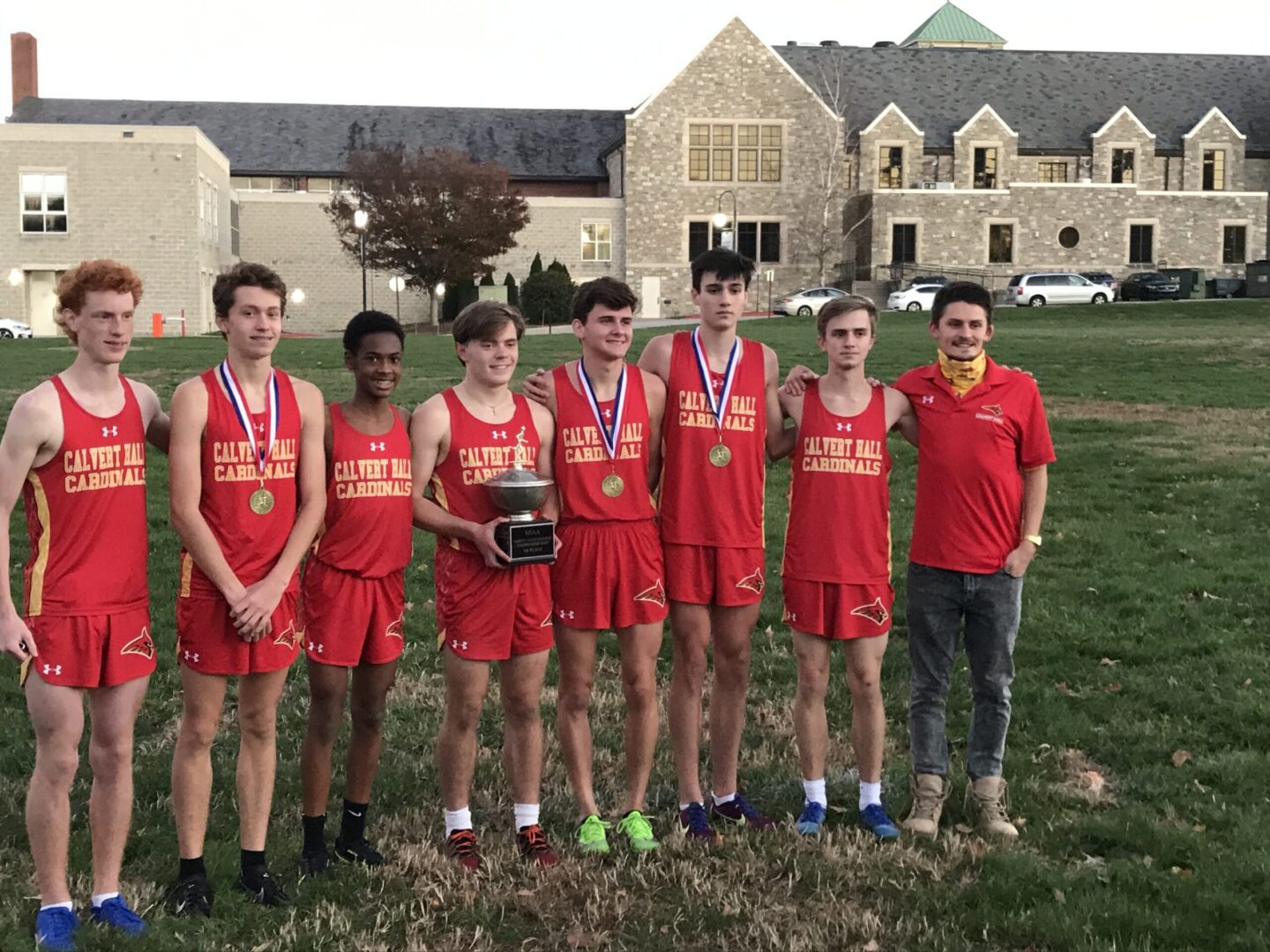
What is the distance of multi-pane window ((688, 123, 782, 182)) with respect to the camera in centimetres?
5572

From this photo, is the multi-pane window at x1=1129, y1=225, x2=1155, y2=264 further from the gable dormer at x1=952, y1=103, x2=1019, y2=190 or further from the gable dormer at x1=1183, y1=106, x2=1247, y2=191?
the gable dormer at x1=952, y1=103, x2=1019, y2=190

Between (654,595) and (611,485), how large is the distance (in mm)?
478

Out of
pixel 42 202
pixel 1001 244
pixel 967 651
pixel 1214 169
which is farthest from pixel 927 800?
pixel 1214 169

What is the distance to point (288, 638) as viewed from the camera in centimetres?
446

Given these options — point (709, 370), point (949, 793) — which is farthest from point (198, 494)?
point (949, 793)

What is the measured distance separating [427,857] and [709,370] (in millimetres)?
2239

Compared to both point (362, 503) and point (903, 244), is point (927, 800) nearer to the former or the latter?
point (362, 503)

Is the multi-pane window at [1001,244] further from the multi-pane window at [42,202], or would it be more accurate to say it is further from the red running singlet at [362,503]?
the red running singlet at [362,503]

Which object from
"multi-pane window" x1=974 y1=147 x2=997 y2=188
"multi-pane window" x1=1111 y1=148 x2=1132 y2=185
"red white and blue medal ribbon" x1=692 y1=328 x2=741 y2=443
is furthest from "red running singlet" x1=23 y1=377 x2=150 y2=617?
"multi-pane window" x1=1111 y1=148 x2=1132 y2=185

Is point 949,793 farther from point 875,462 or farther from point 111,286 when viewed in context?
point 111,286

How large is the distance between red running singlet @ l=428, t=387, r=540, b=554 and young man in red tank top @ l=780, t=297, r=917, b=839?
1.19 m

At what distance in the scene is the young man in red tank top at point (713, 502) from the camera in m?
5.12

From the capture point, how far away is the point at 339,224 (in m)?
51.5

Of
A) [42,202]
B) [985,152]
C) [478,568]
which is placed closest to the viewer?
[478,568]
